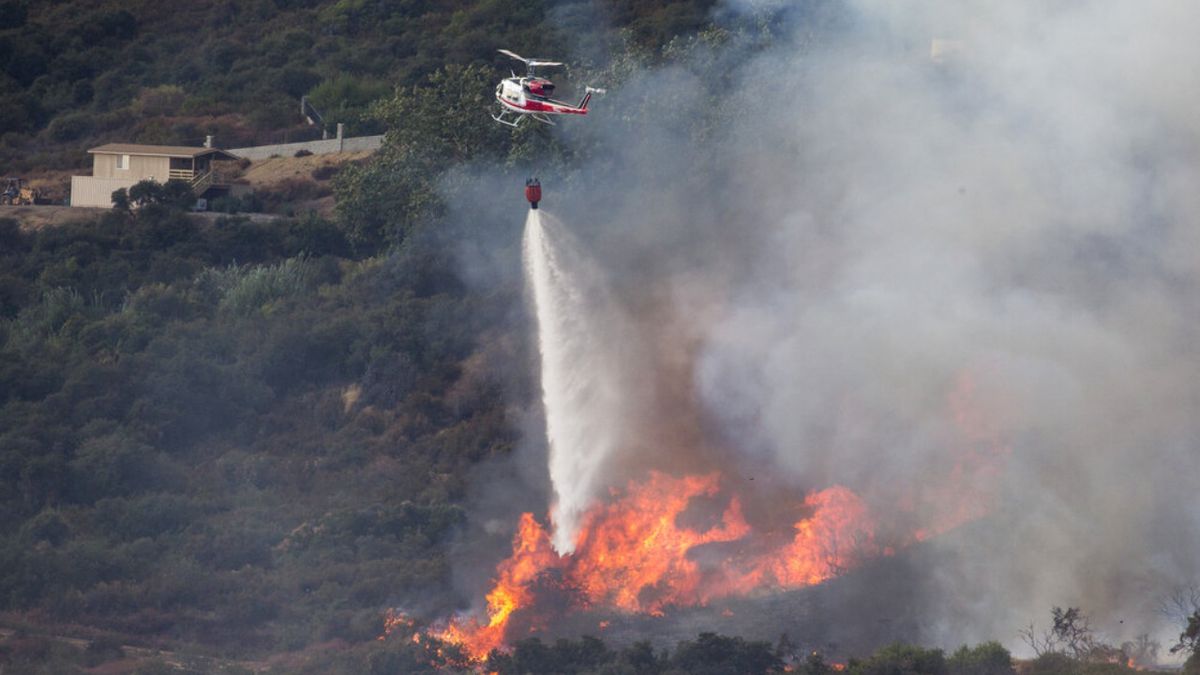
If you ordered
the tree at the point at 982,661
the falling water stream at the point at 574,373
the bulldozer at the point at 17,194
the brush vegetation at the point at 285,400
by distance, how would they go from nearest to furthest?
the tree at the point at 982,661 < the brush vegetation at the point at 285,400 < the falling water stream at the point at 574,373 < the bulldozer at the point at 17,194

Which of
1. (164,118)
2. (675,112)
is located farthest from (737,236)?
(164,118)

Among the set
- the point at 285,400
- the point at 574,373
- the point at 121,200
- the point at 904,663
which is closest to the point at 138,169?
the point at 121,200

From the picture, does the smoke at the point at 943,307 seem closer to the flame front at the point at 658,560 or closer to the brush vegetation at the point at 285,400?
the flame front at the point at 658,560

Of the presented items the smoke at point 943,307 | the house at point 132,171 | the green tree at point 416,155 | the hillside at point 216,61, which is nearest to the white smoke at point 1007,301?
the smoke at point 943,307

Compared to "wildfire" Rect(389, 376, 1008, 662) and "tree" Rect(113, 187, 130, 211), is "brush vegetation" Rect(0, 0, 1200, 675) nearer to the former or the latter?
"tree" Rect(113, 187, 130, 211)

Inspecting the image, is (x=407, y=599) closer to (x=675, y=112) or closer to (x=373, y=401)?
(x=373, y=401)

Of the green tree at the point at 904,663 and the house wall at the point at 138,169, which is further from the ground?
the house wall at the point at 138,169

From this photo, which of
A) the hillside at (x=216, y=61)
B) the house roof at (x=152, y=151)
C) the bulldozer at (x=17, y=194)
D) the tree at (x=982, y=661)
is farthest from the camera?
the hillside at (x=216, y=61)
